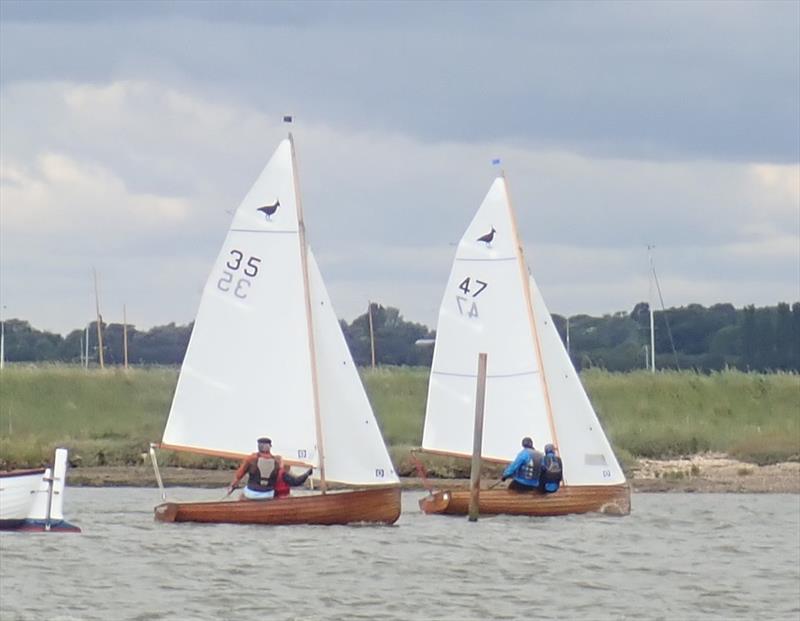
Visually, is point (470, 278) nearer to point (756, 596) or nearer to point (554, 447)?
point (554, 447)

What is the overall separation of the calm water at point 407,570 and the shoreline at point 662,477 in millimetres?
8601

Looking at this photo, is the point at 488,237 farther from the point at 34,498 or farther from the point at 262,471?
the point at 34,498

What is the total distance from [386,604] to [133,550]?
244 inches

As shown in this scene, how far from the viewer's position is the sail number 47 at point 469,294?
137 feet

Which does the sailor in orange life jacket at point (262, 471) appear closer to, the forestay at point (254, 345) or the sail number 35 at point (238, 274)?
the forestay at point (254, 345)

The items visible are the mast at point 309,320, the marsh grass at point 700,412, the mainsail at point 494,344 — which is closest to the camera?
the mast at point 309,320

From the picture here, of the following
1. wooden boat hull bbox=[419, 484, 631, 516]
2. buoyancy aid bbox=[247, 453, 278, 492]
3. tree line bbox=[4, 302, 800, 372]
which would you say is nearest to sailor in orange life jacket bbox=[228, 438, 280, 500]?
buoyancy aid bbox=[247, 453, 278, 492]

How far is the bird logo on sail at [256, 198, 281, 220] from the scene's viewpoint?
3538cm

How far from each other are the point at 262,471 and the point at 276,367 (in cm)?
245

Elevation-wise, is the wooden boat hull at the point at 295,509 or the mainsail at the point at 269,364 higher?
the mainsail at the point at 269,364

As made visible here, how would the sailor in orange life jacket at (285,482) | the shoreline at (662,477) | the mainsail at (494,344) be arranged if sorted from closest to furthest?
the sailor in orange life jacket at (285,482)
the mainsail at (494,344)
the shoreline at (662,477)

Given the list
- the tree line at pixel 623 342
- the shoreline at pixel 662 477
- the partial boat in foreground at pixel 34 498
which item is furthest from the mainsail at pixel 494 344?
the tree line at pixel 623 342

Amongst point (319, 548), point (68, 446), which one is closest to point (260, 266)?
point (319, 548)

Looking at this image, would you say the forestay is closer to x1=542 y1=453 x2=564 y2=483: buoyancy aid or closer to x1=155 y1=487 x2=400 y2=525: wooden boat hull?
x1=155 y1=487 x2=400 y2=525: wooden boat hull
